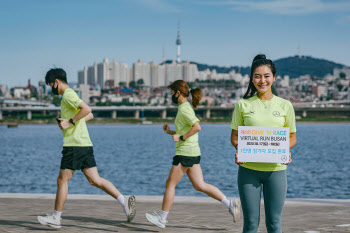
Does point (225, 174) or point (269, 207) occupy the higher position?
point (269, 207)

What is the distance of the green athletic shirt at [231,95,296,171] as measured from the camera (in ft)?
15.4

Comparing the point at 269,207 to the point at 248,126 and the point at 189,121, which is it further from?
the point at 189,121

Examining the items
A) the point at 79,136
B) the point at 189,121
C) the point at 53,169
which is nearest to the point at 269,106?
the point at 189,121

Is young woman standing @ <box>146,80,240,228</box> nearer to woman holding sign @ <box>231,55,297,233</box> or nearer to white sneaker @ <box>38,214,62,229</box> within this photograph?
white sneaker @ <box>38,214,62,229</box>

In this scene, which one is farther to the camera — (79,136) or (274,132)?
(79,136)

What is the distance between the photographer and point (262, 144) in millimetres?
4711

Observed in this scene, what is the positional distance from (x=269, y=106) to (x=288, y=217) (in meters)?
3.37

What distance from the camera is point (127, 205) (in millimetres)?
7379

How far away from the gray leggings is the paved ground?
87.6 inches

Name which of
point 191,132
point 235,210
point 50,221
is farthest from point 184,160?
point 50,221

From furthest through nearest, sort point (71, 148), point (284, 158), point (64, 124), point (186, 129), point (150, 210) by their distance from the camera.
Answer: point (150, 210), point (186, 129), point (71, 148), point (64, 124), point (284, 158)

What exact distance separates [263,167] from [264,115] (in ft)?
1.29

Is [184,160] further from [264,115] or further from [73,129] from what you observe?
[264,115]

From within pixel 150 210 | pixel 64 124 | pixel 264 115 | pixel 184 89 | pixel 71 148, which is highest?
pixel 184 89
